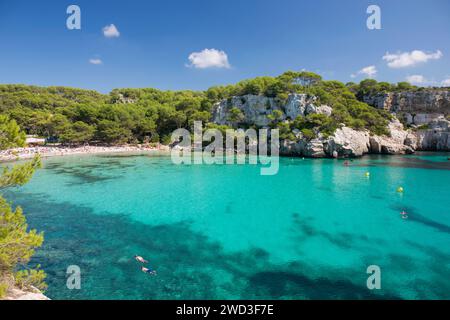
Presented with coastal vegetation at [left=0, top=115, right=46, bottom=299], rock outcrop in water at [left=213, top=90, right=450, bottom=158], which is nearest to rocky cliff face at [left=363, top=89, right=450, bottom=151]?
rock outcrop in water at [left=213, top=90, right=450, bottom=158]

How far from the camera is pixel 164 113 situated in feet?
209

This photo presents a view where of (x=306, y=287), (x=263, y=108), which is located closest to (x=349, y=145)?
(x=263, y=108)

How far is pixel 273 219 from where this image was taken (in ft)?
54.4

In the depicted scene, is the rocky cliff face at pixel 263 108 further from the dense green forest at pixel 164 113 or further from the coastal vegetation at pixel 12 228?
the coastal vegetation at pixel 12 228

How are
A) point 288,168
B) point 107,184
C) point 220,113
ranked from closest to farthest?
point 107,184 < point 288,168 < point 220,113

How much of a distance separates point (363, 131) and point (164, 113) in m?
46.6

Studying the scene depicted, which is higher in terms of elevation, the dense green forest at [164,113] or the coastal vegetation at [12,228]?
the dense green forest at [164,113]

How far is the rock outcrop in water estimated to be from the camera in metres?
45.8

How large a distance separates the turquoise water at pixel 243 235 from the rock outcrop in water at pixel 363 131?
18.4 meters

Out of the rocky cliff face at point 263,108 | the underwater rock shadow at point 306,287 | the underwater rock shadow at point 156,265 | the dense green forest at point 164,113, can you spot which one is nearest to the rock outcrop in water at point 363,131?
the rocky cliff face at point 263,108

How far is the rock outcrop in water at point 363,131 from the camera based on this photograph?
1802 inches
